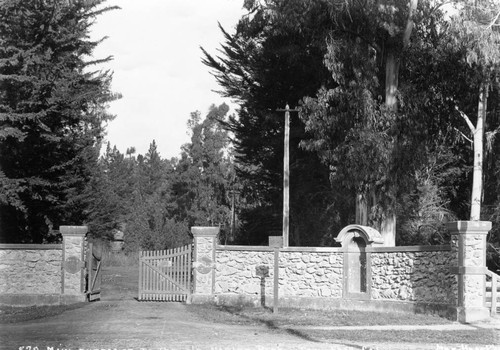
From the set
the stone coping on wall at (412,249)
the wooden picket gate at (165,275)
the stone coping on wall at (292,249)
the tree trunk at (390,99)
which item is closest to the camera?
the stone coping on wall at (412,249)

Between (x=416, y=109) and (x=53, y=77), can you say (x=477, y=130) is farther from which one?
(x=53, y=77)

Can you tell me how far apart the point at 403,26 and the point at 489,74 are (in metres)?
3.98

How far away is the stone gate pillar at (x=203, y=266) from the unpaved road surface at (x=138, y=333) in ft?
9.56

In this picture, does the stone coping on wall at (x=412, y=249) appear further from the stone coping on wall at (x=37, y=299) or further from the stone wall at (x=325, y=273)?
the stone coping on wall at (x=37, y=299)

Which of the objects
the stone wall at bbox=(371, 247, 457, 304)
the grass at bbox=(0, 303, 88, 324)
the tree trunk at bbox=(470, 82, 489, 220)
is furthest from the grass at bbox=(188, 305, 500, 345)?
the tree trunk at bbox=(470, 82, 489, 220)

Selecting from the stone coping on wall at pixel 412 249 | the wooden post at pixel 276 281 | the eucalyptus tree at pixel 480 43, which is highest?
the eucalyptus tree at pixel 480 43

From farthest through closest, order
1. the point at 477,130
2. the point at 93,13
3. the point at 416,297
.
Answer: the point at 93,13, the point at 477,130, the point at 416,297

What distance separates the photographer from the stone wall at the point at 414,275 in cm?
2075

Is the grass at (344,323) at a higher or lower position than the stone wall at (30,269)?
lower

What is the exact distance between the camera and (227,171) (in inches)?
3615

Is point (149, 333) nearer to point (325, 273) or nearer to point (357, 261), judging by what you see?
point (325, 273)

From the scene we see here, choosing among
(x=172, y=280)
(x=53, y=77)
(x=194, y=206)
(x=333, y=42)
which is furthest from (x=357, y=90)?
(x=194, y=206)

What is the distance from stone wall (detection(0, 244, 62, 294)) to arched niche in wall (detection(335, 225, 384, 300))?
8742 mm

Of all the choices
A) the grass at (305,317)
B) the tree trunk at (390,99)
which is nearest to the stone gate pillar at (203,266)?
the grass at (305,317)
